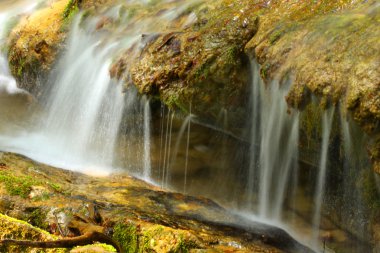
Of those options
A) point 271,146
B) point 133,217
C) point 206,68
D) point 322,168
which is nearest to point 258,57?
point 206,68

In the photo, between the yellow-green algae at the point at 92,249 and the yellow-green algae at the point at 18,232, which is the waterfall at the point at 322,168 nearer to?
the yellow-green algae at the point at 92,249

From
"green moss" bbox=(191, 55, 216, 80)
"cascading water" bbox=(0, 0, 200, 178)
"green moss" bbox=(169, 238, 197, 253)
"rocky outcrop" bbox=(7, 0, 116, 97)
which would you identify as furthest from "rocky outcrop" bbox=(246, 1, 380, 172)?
"rocky outcrop" bbox=(7, 0, 116, 97)

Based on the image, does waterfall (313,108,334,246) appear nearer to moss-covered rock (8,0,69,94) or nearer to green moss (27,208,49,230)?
green moss (27,208,49,230)

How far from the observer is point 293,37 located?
6074mm

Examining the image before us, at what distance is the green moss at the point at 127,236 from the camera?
11.3 feet

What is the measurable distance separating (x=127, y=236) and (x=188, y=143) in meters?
3.99

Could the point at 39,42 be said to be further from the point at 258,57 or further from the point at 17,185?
the point at 17,185

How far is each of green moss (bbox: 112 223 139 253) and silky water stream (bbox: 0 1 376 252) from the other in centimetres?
285

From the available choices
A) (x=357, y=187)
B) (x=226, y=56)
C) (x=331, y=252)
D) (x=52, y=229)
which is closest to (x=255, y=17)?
(x=226, y=56)

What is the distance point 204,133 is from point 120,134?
170 centimetres

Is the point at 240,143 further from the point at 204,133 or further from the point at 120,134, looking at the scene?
the point at 120,134

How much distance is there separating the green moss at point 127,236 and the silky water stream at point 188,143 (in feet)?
9.36

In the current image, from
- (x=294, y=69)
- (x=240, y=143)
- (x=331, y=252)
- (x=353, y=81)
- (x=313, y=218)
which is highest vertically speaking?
(x=294, y=69)

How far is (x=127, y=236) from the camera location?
11.8 ft
